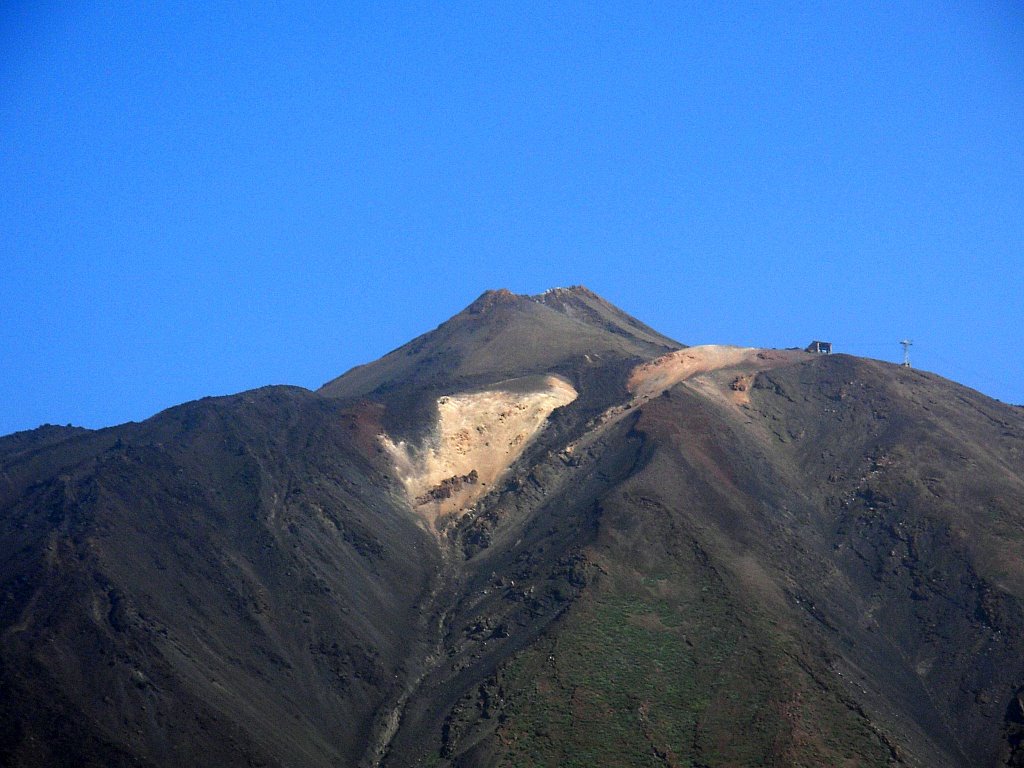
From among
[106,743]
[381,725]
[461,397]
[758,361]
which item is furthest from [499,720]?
[758,361]

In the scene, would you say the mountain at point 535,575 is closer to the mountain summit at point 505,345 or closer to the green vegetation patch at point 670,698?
the green vegetation patch at point 670,698

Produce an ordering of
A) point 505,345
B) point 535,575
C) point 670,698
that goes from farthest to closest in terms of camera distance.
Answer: point 505,345 < point 535,575 < point 670,698

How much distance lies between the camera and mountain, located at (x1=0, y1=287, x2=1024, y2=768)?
2366 inches

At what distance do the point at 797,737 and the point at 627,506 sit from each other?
906 inches

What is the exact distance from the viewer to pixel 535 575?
7631 centimetres

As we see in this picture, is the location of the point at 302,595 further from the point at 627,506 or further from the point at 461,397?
the point at 461,397

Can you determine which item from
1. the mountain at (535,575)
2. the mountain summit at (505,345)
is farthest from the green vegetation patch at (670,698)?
the mountain summit at (505,345)

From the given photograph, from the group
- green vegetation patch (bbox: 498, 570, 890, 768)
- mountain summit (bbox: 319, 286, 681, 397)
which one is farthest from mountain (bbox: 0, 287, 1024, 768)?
mountain summit (bbox: 319, 286, 681, 397)

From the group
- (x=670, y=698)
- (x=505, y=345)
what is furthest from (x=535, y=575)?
(x=505, y=345)

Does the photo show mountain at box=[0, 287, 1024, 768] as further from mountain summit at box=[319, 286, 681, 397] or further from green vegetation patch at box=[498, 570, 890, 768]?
mountain summit at box=[319, 286, 681, 397]

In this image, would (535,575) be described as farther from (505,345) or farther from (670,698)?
(505,345)

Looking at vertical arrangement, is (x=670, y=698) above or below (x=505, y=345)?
below

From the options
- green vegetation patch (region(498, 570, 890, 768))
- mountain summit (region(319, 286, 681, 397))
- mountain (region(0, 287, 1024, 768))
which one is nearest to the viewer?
green vegetation patch (region(498, 570, 890, 768))

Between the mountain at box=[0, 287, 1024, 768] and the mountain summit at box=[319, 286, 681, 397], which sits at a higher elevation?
the mountain summit at box=[319, 286, 681, 397]
